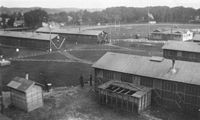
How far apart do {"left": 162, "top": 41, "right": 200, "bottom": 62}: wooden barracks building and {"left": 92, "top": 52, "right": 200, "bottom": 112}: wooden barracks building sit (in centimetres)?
1924

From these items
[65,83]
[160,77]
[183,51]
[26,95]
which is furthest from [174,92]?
[183,51]

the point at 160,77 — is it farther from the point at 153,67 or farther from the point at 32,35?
the point at 32,35

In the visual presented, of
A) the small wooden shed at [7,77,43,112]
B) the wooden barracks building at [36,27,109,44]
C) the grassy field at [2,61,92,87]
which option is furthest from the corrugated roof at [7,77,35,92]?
the wooden barracks building at [36,27,109,44]

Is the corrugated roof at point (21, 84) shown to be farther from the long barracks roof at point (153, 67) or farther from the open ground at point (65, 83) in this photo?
the long barracks roof at point (153, 67)

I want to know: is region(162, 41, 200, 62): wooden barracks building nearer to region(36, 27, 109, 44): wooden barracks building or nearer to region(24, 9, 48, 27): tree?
region(36, 27, 109, 44): wooden barracks building

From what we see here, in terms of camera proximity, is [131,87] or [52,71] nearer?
[131,87]

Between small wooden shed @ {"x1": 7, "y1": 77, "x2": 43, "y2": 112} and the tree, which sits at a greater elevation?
the tree

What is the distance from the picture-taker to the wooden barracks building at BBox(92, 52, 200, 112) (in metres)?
25.4

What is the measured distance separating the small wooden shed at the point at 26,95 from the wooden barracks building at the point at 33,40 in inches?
1475

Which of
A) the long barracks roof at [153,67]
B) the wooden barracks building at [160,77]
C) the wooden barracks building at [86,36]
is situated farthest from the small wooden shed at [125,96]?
the wooden barracks building at [86,36]

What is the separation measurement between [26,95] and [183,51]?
34.6m

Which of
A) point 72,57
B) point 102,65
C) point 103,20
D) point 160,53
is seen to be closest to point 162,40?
point 160,53

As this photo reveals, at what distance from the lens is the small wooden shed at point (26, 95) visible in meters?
26.1

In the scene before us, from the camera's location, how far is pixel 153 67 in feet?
95.6
